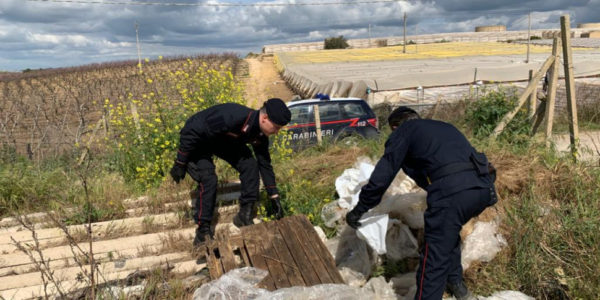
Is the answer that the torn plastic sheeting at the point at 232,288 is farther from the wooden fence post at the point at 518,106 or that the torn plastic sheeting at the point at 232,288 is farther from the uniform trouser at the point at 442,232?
the wooden fence post at the point at 518,106

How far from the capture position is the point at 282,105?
3367 mm

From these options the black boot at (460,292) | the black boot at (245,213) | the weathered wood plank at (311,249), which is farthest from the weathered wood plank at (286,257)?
the black boot at (460,292)

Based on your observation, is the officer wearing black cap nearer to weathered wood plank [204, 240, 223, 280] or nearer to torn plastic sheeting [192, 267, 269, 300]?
weathered wood plank [204, 240, 223, 280]

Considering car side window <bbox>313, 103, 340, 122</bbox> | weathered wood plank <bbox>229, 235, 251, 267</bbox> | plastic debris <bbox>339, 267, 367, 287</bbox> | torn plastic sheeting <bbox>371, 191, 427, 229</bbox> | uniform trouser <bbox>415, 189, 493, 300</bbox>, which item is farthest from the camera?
car side window <bbox>313, 103, 340, 122</bbox>

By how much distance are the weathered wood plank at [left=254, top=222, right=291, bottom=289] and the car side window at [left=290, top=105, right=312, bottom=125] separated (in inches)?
194

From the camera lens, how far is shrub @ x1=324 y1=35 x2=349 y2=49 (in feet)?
179

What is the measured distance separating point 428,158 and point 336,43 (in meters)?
54.4

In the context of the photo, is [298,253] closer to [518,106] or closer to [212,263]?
[212,263]

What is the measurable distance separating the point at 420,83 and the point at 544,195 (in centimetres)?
1010

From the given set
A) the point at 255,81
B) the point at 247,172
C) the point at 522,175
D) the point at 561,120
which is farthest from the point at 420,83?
the point at 255,81

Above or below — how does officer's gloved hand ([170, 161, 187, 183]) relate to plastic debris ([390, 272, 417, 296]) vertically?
above

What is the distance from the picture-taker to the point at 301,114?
27.5ft

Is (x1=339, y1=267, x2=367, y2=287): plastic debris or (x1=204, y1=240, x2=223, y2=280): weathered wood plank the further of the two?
(x1=339, y1=267, x2=367, y2=287): plastic debris

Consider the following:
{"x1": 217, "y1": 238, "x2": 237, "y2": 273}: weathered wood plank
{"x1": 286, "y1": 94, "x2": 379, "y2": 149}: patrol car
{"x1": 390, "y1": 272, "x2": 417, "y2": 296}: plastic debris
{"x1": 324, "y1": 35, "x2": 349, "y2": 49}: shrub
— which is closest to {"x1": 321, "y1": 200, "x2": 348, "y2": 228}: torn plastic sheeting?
{"x1": 390, "y1": 272, "x2": 417, "y2": 296}: plastic debris
